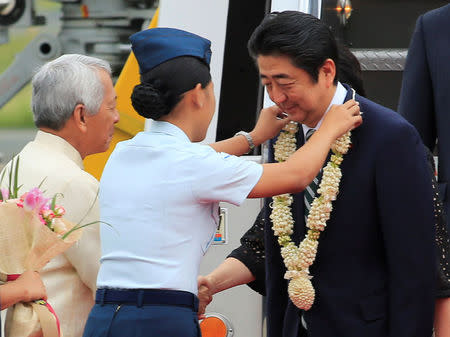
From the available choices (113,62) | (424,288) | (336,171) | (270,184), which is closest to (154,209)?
(270,184)

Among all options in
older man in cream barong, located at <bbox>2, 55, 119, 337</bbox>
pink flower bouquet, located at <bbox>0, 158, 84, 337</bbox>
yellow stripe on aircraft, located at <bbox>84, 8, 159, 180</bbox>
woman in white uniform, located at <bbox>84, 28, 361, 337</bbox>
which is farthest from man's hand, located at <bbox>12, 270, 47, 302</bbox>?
yellow stripe on aircraft, located at <bbox>84, 8, 159, 180</bbox>

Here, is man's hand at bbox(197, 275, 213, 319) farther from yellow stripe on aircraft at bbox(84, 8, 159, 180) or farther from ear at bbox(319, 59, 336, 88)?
yellow stripe on aircraft at bbox(84, 8, 159, 180)

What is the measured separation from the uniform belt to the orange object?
136 cm

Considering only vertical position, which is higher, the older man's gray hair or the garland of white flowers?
the older man's gray hair

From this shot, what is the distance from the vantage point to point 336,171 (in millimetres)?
2607

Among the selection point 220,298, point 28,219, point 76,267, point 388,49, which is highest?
point 388,49

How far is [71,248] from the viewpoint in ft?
9.46

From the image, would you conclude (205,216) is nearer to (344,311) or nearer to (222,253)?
(344,311)

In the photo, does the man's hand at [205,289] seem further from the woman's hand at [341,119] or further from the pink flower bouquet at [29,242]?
the woman's hand at [341,119]

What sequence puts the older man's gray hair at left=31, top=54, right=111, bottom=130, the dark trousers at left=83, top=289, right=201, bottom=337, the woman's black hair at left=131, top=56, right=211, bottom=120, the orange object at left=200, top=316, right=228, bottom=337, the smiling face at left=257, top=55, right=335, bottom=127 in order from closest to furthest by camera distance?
the dark trousers at left=83, top=289, right=201, bottom=337 → the woman's black hair at left=131, top=56, right=211, bottom=120 → the smiling face at left=257, top=55, right=335, bottom=127 → the older man's gray hair at left=31, top=54, right=111, bottom=130 → the orange object at left=200, top=316, right=228, bottom=337

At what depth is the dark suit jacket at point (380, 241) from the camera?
8.36 feet

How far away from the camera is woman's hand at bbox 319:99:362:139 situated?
253 centimetres

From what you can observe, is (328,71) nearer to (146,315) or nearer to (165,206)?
(165,206)

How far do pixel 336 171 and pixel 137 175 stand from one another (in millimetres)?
542
